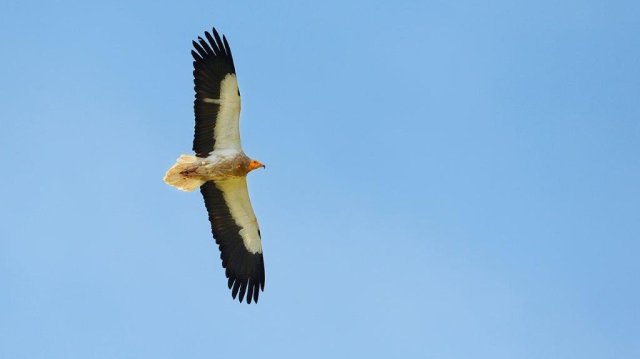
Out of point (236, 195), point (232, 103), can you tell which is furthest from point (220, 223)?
point (232, 103)

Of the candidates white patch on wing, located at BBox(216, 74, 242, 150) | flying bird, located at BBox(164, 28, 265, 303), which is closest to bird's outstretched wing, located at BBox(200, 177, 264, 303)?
flying bird, located at BBox(164, 28, 265, 303)

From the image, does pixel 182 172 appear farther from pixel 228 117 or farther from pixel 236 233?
pixel 236 233

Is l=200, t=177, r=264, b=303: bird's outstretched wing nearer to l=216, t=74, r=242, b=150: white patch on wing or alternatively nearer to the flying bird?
the flying bird

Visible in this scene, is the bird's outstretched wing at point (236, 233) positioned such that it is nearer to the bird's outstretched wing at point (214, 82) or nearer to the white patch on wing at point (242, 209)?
the white patch on wing at point (242, 209)

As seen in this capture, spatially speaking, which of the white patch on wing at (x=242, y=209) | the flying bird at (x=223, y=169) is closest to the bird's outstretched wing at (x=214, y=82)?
the flying bird at (x=223, y=169)

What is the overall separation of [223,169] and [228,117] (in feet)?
3.00

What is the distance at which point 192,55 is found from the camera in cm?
1942

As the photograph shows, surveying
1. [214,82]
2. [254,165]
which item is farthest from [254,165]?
[214,82]

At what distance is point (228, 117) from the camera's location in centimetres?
1964

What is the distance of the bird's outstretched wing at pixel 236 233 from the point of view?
67.2ft

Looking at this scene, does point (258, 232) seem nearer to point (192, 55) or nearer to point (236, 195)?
point (236, 195)

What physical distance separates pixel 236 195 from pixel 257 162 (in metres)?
0.79

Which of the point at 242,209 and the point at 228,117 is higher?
the point at 228,117

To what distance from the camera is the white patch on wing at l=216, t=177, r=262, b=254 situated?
67.0 feet
